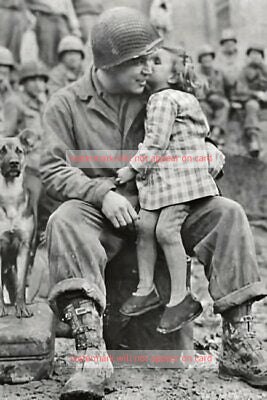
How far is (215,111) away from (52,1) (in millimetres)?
3070

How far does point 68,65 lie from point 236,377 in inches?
258

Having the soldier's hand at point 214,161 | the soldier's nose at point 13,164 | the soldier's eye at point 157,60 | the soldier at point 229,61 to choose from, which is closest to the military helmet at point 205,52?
the soldier at point 229,61

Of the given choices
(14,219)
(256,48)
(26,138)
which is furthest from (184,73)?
(256,48)

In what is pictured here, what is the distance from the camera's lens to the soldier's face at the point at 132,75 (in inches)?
170

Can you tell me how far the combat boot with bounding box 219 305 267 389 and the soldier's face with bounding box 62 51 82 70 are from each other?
6.34 meters

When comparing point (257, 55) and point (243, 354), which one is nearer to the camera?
point (243, 354)

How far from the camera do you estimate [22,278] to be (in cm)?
442

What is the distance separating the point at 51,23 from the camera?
1091 cm

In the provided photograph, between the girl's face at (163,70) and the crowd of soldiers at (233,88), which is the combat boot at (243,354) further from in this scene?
the crowd of soldiers at (233,88)

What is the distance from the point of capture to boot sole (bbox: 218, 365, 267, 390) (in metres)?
3.76

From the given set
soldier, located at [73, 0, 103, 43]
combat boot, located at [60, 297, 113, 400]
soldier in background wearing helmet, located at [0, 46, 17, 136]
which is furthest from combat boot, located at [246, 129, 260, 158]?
combat boot, located at [60, 297, 113, 400]

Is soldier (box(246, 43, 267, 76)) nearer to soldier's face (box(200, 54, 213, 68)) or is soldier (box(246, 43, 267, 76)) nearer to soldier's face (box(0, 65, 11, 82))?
soldier's face (box(200, 54, 213, 68))

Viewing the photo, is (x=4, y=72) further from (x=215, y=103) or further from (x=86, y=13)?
(x=86, y=13)

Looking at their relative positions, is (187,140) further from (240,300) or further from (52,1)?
(52,1)
